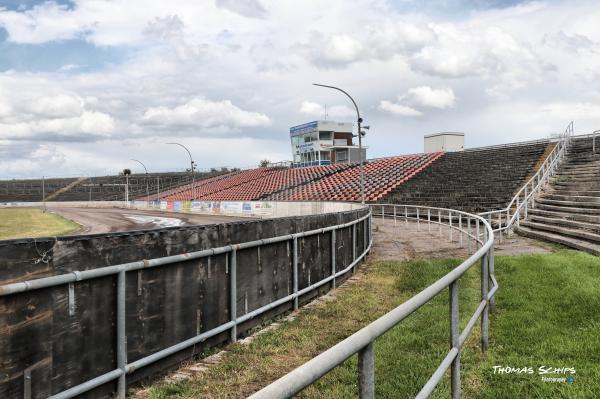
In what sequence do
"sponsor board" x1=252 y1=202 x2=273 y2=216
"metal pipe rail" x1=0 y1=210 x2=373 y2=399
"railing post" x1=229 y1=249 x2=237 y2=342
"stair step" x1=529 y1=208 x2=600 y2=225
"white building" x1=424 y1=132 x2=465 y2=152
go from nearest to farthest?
"metal pipe rail" x1=0 y1=210 x2=373 y2=399 < "railing post" x1=229 y1=249 x2=237 y2=342 < "stair step" x1=529 y1=208 x2=600 y2=225 < "sponsor board" x1=252 y1=202 x2=273 y2=216 < "white building" x1=424 y1=132 x2=465 y2=152

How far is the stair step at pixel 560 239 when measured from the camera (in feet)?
42.2

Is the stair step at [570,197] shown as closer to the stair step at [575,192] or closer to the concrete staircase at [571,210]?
the concrete staircase at [571,210]

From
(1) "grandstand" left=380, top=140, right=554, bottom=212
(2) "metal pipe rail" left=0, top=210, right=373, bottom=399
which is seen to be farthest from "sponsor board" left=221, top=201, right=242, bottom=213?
(2) "metal pipe rail" left=0, top=210, right=373, bottom=399

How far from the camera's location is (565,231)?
1561cm

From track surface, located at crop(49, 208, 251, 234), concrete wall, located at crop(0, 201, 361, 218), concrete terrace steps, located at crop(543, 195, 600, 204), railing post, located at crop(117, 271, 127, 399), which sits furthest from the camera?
track surface, located at crop(49, 208, 251, 234)

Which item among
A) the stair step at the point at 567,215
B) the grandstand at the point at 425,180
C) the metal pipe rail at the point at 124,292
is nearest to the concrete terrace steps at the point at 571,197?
the stair step at the point at 567,215

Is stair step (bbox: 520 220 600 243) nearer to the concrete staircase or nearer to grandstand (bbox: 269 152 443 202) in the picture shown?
the concrete staircase

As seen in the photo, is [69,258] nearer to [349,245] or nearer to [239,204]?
[349,245]

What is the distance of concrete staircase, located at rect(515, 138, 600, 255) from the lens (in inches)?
578

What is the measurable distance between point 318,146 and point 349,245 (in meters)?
68.0

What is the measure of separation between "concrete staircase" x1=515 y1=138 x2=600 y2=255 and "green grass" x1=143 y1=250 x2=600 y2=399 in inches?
232

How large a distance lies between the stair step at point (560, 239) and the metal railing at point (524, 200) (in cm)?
58

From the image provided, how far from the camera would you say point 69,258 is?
4.43 meters

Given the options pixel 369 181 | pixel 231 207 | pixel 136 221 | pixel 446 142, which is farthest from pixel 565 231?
pixel 446 142
